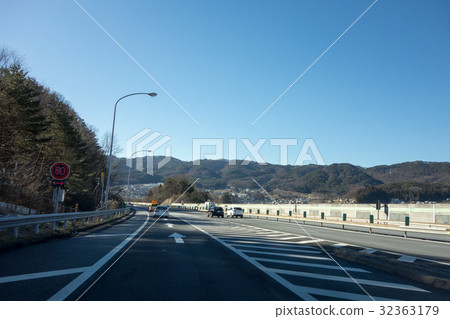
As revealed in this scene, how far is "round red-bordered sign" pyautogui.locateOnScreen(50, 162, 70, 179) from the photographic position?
49.0 feet

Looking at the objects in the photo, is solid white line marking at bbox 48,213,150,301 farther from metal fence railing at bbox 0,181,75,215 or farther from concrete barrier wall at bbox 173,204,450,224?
concrete barrier wall at bbox 173,204,450,224

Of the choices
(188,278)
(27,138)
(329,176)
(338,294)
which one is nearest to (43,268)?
(188,278)

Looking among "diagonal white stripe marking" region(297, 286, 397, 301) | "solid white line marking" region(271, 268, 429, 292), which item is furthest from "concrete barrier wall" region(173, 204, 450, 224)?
"diagonal white stripe marking" region(297, 286, 397, 301)

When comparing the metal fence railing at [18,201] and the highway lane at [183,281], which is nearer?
the highway lane at [183,281]

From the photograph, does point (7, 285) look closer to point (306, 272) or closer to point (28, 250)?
point (28, 250)

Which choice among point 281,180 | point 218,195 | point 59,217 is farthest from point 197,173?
point 59,217

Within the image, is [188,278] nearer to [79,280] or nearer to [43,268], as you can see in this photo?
[79,280]

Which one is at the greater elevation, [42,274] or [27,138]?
[27,138]

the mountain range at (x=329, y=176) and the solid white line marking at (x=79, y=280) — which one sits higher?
the mountain range at (x=329, y=176)

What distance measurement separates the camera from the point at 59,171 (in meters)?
15.1

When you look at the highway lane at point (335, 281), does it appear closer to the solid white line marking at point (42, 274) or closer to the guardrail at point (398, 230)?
the solid white line marking at point (42, 274)

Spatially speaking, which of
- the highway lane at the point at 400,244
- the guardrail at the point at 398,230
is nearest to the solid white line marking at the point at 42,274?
the highway lane at the point at 400,244

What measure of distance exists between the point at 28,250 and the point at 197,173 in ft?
580

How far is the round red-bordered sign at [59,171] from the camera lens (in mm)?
14922
